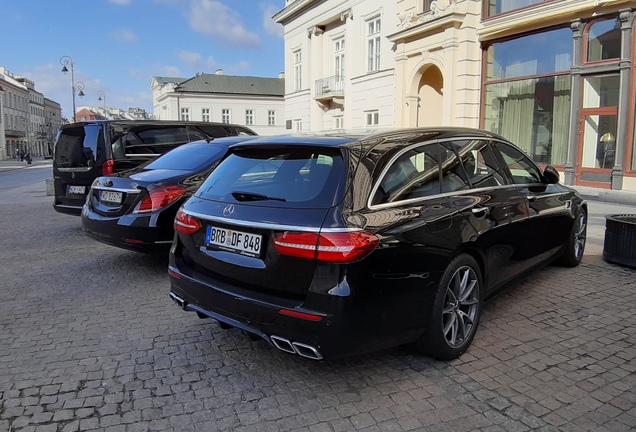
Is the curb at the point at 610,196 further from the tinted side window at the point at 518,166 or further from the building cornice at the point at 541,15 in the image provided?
the tinted side window at the point at 518,166

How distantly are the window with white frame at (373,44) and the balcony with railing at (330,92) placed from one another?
340cm

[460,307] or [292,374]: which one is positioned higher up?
[460,307]

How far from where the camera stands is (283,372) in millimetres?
3473

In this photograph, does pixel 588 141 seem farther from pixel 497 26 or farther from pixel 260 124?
pixel 260 124

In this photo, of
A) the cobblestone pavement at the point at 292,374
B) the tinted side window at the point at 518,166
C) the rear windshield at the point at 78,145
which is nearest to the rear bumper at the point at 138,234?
the cobblestone pavement at the point at 292,374

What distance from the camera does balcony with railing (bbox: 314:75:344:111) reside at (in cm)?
2789

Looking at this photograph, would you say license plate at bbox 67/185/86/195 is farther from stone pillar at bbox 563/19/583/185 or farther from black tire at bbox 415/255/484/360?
stone pillar at bbox 563/19/583/185

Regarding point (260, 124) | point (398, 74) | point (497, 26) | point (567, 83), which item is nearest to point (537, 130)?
point (567, 83)

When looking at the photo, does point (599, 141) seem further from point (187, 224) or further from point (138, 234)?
point (187, 224)

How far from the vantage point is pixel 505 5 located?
17.1m

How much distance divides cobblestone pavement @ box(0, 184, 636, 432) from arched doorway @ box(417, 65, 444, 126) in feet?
54.7

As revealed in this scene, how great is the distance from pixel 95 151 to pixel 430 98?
1601 cm

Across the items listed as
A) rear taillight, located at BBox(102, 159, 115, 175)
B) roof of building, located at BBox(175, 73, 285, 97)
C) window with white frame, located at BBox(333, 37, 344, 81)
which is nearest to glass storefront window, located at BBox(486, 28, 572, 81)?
window with white frame, located at BBox(333, 37, 344, 81)

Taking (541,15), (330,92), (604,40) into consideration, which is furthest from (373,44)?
(604,40)
